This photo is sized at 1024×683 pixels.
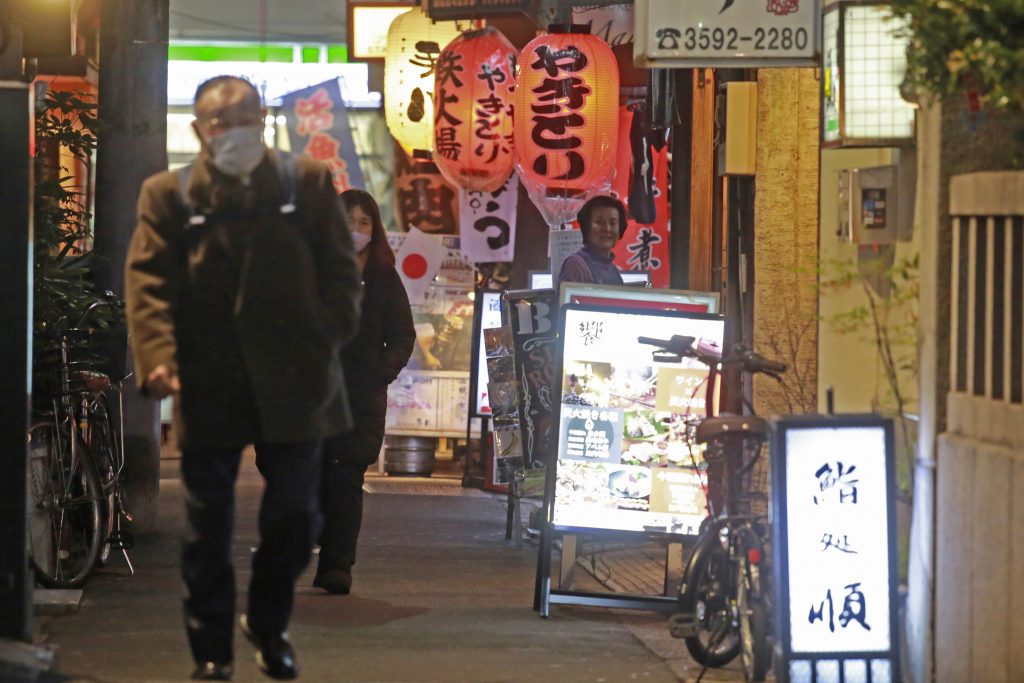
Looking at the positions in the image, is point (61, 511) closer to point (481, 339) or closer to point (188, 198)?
point (188, 198)

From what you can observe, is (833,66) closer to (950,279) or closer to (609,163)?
(950,279)

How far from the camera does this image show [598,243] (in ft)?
36.8

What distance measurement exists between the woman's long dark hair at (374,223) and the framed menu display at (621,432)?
3.91 ft

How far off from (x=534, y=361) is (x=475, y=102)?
4.42m

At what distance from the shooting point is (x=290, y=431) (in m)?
5.61

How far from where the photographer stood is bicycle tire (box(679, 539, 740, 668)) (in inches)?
287

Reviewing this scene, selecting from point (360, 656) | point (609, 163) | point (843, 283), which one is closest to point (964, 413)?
point (843, 283)

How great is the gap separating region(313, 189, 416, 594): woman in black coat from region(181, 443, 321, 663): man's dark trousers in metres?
3.45

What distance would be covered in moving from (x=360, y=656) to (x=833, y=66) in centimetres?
341

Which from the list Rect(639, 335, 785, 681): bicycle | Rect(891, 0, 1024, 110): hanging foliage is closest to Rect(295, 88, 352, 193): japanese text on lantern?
Rect(639, 335, 785, 681): bicycle

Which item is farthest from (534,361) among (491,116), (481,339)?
(491,116)

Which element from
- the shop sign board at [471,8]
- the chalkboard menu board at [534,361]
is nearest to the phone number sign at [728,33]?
the chalkboard menu board at [534,361]

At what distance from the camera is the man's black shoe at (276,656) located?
573 cm

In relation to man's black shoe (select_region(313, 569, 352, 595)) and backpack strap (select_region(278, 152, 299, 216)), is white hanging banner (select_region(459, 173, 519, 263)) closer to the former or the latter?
man's black shoe (select_region(313, 569, 352, 595))
